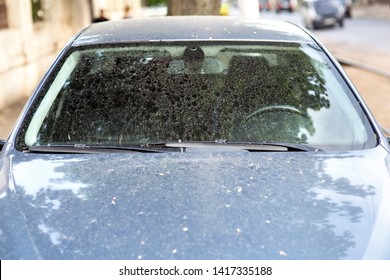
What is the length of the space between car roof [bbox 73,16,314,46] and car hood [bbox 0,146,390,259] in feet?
2.67

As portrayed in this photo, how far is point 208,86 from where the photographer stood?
363cm

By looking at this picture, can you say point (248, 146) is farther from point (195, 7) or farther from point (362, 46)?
point (362, 46)

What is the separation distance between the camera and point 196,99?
3541mm

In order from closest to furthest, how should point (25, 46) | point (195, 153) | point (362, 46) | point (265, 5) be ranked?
point (195, 153), point (25, 46), point (362, 46), point (265, 5)

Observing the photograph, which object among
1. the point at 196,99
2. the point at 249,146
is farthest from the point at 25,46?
the point at 249,146

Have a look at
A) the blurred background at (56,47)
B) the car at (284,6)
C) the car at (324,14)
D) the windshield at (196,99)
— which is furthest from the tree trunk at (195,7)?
the car at (284,6)

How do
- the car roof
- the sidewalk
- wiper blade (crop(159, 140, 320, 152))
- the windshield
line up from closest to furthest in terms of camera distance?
wiper blade (crop(159, 140, 320, 152)) < the windshield < the car roof < the sidewalk

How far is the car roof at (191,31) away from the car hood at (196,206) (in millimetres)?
814

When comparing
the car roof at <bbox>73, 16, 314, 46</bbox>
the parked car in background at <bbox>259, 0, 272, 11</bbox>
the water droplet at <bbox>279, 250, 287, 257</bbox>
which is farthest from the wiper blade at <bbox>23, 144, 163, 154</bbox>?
the parked car in background at <bbox>259, 0, 272, 11</bbox>

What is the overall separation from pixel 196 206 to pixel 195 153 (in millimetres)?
602

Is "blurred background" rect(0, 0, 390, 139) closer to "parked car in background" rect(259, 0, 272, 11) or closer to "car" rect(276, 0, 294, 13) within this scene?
"car" rect(276, 0, 294, 13)

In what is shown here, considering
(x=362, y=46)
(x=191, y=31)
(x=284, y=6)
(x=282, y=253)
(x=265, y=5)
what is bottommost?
(x=265, y=5)

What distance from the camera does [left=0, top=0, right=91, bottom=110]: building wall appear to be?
46.2 ft
